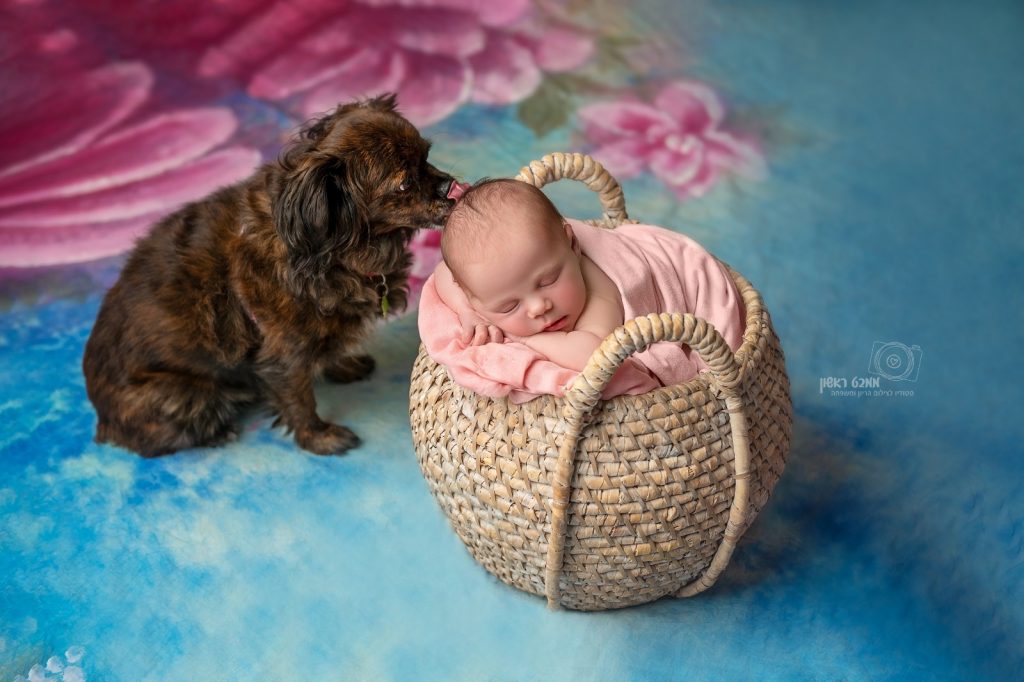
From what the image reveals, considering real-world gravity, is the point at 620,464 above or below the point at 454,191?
below

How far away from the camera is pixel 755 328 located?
2.03 meters

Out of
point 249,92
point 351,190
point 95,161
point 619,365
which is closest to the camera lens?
point 619,365

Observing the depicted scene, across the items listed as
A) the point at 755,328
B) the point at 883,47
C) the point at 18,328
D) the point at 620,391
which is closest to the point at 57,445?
the point at 18,328

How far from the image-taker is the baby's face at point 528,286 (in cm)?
193

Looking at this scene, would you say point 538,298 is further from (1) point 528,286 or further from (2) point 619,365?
(2) point 619,365

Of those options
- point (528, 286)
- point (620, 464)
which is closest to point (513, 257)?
point (528, 286)

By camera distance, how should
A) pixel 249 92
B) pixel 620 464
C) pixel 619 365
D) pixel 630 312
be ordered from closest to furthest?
pixel 619 365, pixel 620 464, pixel 630 312, pixel 249 92

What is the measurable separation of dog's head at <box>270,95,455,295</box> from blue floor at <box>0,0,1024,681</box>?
2.00 feet

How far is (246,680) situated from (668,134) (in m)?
2.33

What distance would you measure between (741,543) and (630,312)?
64 cm

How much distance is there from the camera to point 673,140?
360cm

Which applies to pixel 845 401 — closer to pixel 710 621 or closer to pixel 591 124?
pixel 710 621

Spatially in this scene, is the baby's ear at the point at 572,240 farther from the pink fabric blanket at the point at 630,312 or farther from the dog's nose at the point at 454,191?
the dog's nose at the point at 454,191

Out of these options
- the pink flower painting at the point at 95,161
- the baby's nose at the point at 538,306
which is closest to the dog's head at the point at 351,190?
the baby's nose at the point at 538,306
